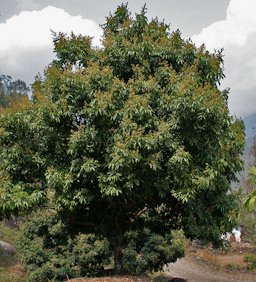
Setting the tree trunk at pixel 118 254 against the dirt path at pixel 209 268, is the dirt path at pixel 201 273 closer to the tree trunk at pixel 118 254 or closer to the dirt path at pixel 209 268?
the dirt path at pixel 209 268

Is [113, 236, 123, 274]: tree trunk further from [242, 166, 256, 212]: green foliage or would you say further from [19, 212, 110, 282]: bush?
[242, 166, 256, 212]: green foliage

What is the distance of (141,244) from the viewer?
18.7 metres

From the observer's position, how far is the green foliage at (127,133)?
1030cm

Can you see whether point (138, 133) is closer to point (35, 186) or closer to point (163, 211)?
point (35, 186)

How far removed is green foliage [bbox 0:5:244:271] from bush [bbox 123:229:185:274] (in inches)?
196

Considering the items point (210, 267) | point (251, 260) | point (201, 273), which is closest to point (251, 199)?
point (201, 273)

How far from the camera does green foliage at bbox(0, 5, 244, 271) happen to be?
10.3m

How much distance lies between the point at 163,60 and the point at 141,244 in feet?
31.8

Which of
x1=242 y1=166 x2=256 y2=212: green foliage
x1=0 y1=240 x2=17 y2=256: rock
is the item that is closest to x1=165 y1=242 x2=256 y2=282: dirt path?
x1=0 y1=240 x2=17 y2=256: rock

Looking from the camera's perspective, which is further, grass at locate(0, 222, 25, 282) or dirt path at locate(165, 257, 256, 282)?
dirt path at locate(165, 257, 256, 282)

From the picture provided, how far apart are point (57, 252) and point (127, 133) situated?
11066mm

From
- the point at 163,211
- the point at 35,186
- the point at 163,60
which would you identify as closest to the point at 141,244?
the point at 163,211

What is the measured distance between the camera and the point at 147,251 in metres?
18.1

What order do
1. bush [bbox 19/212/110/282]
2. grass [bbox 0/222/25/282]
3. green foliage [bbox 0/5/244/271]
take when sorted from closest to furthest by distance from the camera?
green foliage [bbox 0/5/244/271] → bush [bbox 19/212/110/282] → grass [bbox 0/222/25/282]
